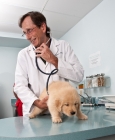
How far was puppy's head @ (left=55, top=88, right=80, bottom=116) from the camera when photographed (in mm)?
655

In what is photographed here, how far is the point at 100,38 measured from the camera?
211 centimetres

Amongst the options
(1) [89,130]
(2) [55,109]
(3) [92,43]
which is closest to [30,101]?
(2) [55,109]

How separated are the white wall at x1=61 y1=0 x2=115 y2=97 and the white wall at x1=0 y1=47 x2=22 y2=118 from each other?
1.78m

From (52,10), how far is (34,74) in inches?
63.5

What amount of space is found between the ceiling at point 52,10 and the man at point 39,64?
3.99ft

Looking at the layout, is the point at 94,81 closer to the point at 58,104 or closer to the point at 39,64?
the point at 39,64

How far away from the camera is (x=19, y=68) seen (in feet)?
3.25

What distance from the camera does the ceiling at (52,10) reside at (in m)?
2.09

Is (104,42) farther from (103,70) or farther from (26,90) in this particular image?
(26,90)

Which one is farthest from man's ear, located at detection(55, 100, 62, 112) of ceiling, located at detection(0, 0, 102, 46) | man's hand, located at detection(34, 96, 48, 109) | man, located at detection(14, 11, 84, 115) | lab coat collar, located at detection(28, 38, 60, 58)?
ceiling, located at detection(0, 0, 102, 46)

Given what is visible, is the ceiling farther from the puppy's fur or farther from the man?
the puppy's fur

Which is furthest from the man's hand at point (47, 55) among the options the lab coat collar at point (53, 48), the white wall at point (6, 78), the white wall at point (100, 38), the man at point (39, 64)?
the white wall at point (6, 78)

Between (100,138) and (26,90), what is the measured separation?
50cm

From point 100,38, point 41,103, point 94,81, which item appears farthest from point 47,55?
point 100,38
